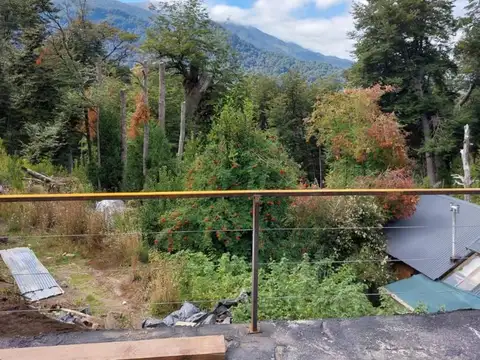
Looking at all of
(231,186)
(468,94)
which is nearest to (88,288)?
(231,186)

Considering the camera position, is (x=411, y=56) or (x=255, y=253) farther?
(x=411, y=56)

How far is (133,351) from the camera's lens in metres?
1.69

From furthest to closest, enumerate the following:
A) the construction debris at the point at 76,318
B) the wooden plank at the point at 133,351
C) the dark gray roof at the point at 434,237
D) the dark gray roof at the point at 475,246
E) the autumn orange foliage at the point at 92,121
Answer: the autumn orange foliage at the point at 92,121 → the dark gray roof at the point at 434,237 → the dark gray roof at the point at 475,246 → the construction debris at the point at 76,318 → the wooden plank at the point at 133,351

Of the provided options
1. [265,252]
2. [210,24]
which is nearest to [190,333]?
[265,252]

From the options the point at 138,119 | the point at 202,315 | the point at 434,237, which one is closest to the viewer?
the point at 202,315

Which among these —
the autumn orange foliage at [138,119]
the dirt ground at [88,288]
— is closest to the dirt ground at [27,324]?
the dirt ground at [88,288]

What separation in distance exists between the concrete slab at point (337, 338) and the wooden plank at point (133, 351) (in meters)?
0.09

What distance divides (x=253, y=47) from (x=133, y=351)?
199 feet

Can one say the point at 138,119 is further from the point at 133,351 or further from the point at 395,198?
the point at 133,351

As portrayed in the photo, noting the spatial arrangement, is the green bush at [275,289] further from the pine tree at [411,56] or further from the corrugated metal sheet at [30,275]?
the pine tree at [411,56]

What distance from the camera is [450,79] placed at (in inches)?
835

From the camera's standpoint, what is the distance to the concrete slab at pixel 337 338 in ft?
5.84

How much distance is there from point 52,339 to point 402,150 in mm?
12732

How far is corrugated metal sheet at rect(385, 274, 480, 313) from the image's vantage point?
6431 mm
